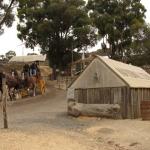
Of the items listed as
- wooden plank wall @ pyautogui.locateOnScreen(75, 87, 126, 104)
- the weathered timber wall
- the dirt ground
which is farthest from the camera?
wooden plank wall @ pyautogui.locateOnScreen(75, 87, 126, 104)

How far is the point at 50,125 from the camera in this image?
89.4 ft

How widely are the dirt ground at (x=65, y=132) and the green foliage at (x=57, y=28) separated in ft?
87.6

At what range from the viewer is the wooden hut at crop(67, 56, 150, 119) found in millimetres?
31469

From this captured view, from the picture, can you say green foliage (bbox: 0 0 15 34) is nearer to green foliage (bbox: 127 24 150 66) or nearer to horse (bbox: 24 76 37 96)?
horse (bbox: 24 76 37 96)

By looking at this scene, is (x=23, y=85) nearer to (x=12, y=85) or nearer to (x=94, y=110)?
(x=12, y=85)

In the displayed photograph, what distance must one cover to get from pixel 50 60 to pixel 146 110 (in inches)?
1430

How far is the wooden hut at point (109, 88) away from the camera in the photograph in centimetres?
3147

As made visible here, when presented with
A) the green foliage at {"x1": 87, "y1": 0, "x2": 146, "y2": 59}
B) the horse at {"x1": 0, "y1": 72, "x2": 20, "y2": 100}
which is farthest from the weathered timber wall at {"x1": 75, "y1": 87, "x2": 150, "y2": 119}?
the green foliage at {"x1": 87, "y1": 0, "x2": 146, "y2": 59}

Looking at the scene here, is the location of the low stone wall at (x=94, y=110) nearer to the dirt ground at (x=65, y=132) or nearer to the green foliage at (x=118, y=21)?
the dirt ground at (x=65, y=132)

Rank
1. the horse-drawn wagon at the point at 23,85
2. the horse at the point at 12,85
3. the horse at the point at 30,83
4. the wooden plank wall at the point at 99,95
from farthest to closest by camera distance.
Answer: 1. the horse at the point at 30,83
2. the horse-drawn wagon at the point at 23,85
3. the horse at the point at 12,85
4. the wooden plank wall at the point at 99,95

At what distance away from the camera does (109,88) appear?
32.4m

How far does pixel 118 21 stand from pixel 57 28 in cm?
931

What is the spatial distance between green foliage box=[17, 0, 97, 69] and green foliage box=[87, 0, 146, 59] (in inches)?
132

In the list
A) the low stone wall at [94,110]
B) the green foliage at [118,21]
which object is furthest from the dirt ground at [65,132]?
the green foliage at [118,21]
